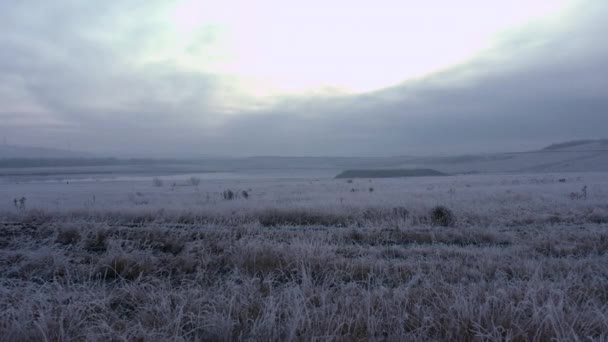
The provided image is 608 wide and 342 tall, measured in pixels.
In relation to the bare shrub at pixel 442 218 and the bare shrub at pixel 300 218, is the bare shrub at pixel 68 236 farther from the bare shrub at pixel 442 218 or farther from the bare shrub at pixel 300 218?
the bare shrub at pixel 442 218

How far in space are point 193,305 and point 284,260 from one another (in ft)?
8.16

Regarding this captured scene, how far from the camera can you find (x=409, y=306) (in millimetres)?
4078

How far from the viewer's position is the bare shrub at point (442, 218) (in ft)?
37.7

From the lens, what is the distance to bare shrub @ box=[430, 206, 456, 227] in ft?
37.7

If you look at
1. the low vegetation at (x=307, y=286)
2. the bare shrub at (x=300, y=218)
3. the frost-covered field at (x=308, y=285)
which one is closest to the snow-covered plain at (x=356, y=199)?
the bare shrub at (x=300, y=218)

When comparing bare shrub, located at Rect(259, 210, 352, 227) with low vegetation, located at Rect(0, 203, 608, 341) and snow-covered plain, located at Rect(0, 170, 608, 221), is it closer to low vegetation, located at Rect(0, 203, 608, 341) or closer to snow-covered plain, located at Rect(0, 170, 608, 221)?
snow-covered plain, located at Rect(0, 170, 608, 221)

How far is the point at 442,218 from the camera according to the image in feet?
38.7

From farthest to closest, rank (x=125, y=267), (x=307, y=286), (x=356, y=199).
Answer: (x=356, y=199) < (x=125, y=267) < (x=307, y=286)

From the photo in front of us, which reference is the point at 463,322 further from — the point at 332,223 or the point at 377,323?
the point at 332,223

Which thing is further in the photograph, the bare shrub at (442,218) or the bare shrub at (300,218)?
the bare shrub at (300,218)

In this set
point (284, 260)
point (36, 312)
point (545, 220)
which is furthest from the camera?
point (545, 220)

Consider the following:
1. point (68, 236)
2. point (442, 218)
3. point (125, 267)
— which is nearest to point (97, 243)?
point (68, 236)

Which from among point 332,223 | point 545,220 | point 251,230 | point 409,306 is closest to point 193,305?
point 409,306

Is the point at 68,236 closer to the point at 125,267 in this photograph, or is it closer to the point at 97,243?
the point at 97,243
